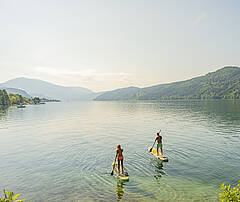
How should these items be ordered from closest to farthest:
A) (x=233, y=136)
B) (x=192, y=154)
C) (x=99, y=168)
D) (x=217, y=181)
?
(x=217, y=181) → (x=99, y=168) → (x=192, y=154) → (x=233, y=136)

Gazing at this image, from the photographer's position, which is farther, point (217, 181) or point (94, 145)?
point (94, 145)

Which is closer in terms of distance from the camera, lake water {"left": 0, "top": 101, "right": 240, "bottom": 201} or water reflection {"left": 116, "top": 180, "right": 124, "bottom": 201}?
water reflection {"left": 116, "top": 180, "right": 124, "bottom": 201}

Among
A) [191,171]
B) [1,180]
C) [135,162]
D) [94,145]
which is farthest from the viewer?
[94,145]

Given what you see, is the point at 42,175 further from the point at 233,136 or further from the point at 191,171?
the point at 233,136

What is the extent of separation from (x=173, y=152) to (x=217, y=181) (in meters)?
11.2

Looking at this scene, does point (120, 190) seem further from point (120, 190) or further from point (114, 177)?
point (114, 177)

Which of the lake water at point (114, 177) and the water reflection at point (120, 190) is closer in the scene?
the water reflection at point (120, 190)

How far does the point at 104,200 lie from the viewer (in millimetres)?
16547

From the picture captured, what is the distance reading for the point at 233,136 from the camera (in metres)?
42.4

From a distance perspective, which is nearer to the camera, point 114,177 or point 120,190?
point 120,190

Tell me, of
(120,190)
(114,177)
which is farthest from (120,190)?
(114,177)

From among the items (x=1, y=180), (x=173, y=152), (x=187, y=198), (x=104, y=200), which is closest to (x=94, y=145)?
(x=173, y=152)

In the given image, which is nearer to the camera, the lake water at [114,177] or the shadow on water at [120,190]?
the shadow on water at [120,190]

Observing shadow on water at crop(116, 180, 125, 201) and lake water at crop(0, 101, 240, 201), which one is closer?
shadow on water at crop(116, 180, 125, 201)
